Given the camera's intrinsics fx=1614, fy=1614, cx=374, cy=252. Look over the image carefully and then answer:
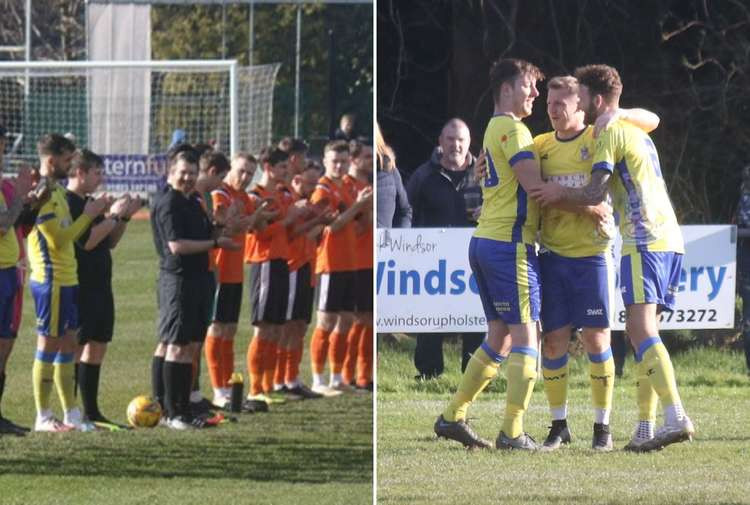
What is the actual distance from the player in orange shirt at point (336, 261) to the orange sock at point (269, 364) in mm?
384

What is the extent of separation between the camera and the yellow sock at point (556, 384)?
4.96m

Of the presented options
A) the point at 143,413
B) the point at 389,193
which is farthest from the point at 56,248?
the point at 389,193

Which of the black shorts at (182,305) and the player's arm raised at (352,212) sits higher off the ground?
the player's arm raised at (352,212)

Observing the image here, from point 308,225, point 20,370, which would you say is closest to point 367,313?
point 308,225

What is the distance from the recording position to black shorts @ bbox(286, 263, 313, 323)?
9.90 metres

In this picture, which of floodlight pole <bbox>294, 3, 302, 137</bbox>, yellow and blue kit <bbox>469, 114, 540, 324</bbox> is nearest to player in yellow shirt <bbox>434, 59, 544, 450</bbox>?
yellow and blue kit <bbox>469, 114, 540, 324</bbox>

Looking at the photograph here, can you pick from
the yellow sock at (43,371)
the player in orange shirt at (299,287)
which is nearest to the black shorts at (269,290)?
the player in orange shirt at (299,287)

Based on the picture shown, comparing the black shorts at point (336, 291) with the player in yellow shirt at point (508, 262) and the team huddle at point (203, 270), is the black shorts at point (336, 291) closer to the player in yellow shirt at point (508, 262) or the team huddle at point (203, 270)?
the team huddle at point (203, 270)

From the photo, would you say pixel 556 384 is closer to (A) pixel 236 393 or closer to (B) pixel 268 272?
(B) pixel 268 272

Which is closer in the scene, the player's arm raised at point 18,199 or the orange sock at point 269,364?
the player's arm raised at point 18,199

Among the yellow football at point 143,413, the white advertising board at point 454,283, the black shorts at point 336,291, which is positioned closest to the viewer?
the white advertising board at point 454,283

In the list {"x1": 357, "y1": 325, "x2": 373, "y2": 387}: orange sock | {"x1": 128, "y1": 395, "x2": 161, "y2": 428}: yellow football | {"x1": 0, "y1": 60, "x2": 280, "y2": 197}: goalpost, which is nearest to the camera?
{"x1": 128, "y1": 395, "x2": 161, "y2": 428}: yellow football

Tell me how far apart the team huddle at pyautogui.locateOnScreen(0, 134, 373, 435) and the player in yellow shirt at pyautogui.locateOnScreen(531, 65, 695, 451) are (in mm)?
3488

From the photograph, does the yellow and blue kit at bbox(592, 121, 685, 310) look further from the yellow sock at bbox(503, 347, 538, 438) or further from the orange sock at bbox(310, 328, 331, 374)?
the orange sock at bbox(310, 328, 331, 374)
